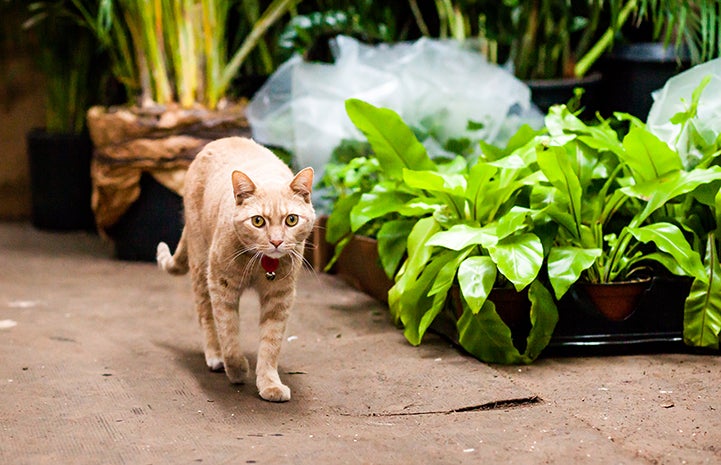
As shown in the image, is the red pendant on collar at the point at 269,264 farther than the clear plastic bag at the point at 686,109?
No

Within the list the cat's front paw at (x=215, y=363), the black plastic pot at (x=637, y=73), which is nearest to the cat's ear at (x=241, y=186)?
the cat's front paw at (x=215, y=363)

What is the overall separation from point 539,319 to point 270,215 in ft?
2.85

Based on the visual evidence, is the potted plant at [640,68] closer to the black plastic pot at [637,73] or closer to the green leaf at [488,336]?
the black plastic pot at [637,73]

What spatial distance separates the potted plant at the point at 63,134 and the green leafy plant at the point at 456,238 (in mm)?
2524

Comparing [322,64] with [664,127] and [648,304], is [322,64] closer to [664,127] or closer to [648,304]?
[664,127]

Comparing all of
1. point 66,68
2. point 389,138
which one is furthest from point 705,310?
point 66,68

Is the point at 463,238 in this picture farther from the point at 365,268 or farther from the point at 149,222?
the point at 149,222

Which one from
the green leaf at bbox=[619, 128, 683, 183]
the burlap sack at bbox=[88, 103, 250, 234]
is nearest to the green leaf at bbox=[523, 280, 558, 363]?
the green leaf at bbox=[619, 128, 683, 183]

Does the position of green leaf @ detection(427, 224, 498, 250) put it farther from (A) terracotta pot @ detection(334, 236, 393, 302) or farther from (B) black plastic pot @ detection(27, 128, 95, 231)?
(B) black plastic pot @ detection(27, 128, 95, 231)

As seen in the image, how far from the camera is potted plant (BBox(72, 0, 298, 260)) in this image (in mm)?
4008

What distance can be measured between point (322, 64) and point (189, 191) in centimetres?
140

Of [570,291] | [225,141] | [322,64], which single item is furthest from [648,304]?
[322,64]

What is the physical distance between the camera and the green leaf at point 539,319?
260 cm

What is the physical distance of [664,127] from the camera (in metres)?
3.00
